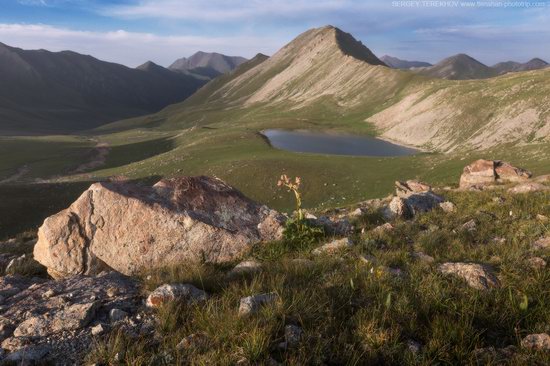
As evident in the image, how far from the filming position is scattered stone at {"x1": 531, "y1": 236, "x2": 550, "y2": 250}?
962 centimetres

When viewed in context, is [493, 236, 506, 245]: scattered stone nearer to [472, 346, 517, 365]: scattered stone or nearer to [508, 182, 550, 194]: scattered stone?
[472, 346, 517, 365]: scattered stone

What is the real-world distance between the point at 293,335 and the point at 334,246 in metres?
4.68

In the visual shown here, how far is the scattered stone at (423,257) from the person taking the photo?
8844mm

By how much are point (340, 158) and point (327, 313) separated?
58.4m

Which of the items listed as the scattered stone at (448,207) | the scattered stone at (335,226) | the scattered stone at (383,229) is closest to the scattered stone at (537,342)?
the scattered stone at (383,229)

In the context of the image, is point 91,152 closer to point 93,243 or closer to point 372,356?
point 93,243

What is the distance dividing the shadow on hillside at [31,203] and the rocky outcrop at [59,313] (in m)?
39.6

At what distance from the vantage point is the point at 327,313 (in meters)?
6.09

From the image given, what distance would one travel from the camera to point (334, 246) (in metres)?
9.94

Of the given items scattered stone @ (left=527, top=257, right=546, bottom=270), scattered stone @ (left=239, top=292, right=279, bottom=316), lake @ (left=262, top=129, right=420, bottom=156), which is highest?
scattered stone @ (left=239, top=292, right=279, bottom=316)

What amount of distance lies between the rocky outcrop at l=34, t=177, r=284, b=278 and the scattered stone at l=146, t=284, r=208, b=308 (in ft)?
12.6

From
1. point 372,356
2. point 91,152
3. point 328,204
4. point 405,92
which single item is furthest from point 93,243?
point 405,92

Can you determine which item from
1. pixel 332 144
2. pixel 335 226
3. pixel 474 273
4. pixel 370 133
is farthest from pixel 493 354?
pixel 370 133

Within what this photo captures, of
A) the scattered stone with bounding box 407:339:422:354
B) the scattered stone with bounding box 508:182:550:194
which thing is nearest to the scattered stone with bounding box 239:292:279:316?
the scattered stone with bounding box 407:339:422:354
